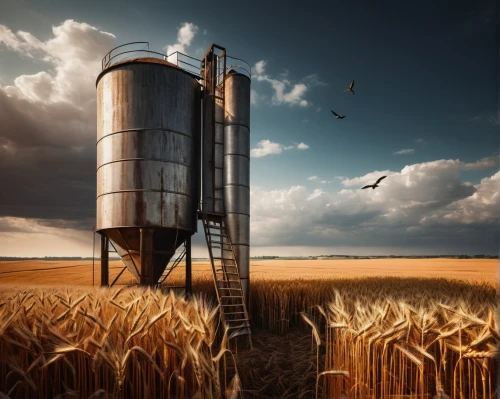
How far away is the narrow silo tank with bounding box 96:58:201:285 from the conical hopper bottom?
3cm

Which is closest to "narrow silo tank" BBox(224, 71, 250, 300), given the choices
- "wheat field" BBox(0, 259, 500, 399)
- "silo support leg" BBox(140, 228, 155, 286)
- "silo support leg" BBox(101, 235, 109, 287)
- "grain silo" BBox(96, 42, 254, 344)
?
"grain silo" BBox(96, 42, 254, 344)

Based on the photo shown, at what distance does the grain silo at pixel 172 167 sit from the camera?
10.9 meters

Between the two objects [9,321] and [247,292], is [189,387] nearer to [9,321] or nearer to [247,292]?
[9,321]

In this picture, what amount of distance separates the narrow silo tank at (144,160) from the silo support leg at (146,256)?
1.2 inches

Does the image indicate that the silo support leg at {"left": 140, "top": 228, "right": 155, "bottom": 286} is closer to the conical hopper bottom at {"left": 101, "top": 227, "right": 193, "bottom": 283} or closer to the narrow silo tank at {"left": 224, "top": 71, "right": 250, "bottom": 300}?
the conical hopper bottom at {"left": 101, "top": 227, "right": 193, "bottom": 283}

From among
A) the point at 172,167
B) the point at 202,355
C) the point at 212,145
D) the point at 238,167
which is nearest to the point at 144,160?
the point at 172,167

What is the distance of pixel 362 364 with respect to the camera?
430 cm

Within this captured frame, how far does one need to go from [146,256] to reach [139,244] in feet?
2.70

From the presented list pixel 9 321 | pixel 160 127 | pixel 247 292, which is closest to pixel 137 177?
pixel 160 127

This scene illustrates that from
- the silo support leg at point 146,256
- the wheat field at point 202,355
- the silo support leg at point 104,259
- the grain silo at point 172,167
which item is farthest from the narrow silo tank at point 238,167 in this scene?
the wheat field at point 202,355

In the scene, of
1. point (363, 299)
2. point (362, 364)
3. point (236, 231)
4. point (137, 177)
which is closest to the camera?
point (362, 364)

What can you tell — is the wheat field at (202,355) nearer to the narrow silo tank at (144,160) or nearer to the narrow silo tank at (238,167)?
the narrow silo tank at (144,160)

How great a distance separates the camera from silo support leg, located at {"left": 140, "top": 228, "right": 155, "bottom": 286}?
1054 cm

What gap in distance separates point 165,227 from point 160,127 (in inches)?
135
